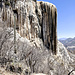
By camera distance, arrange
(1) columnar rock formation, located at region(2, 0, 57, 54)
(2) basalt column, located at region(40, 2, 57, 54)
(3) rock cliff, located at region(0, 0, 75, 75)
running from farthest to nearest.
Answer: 1. (2) basalt column, located at region(40, 2, 57, 54)
2. (1) columnar rock formation, located at region(2, 0, 57, 54)
3. (3) rock cliff, located at region(0, 0, 75, 75)

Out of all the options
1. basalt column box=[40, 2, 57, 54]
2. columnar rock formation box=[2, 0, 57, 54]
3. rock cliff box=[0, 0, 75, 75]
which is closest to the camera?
rock cliff box=[0, 0, 75, 75]

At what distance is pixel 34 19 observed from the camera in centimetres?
1503

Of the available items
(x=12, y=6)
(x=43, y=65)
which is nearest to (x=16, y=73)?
(x=43, y=65)

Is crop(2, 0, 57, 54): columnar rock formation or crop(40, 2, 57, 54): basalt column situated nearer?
crop(2, 0, 57, 54): columnar rock formation

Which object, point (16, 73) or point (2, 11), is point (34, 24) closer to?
point (2, 11)

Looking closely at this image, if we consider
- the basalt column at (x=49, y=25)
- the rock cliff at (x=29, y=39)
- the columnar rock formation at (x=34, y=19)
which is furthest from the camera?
the basalt column at (x=49, y=25)

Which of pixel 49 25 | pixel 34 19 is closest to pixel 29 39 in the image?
→ pixel 34 19

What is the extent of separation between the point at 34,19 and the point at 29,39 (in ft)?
10.5

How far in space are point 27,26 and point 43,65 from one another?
695 centimetres

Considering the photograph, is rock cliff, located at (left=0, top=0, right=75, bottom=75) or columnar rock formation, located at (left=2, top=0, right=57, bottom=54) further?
columnar rock formation, located at (left=2, top=0, right=57, bottom=54)

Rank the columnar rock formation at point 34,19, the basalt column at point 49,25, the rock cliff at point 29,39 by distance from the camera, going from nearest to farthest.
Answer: the rock cliff at point 29,39 → the columnar rock formation at point 34,19 → the basalt column at point 49,25

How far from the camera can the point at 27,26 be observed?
1412 cm

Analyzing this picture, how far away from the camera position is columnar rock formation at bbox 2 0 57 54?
12740mm

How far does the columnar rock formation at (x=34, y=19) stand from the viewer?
1274 centimetres
